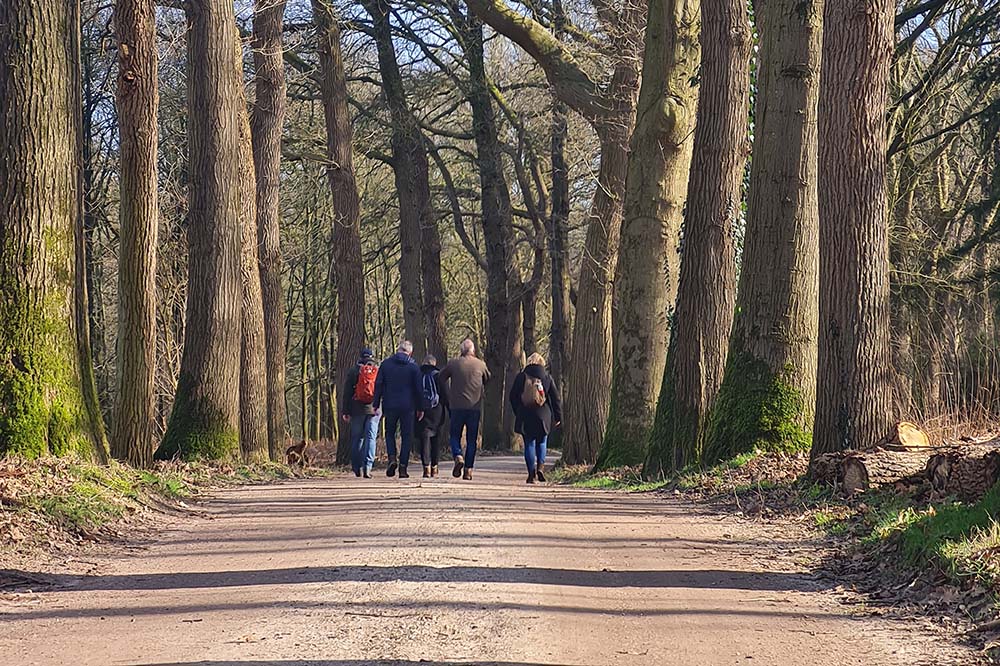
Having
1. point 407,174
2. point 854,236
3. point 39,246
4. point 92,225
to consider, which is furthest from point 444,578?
point 407,174

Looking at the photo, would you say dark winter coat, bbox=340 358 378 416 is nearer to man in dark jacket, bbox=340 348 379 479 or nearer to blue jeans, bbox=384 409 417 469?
man in dark jacket, bbox=340 348 379 479

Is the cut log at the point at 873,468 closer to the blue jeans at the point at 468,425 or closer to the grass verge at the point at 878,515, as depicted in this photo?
the grass verge at the point at 878,515

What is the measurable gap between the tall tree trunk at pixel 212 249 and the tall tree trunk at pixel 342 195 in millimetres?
6936

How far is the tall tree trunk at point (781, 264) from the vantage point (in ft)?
48.3

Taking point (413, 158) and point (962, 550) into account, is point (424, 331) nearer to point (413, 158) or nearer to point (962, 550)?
point (413, 158)

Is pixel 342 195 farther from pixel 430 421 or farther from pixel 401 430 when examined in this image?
pixel 401 430

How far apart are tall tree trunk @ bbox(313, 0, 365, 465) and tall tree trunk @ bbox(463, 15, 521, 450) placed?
14.8ft

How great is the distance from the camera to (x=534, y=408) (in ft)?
62.6

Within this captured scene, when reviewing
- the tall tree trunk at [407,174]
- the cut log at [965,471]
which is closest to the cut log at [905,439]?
the cut log at [965,471]

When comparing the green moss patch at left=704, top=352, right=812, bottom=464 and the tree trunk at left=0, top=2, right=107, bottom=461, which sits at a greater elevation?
the tree trunk at left=0, top=2, right=107, bottom=461

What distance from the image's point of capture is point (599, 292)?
2411cm

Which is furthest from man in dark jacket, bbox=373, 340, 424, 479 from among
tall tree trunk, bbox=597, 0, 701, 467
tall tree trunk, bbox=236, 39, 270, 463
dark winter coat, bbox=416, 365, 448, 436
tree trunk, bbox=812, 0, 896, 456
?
tree trunk, bbox=812, 0, 896, 456

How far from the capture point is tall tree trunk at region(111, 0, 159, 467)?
15.6 meters

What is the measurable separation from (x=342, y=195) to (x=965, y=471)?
1924 centimetres
